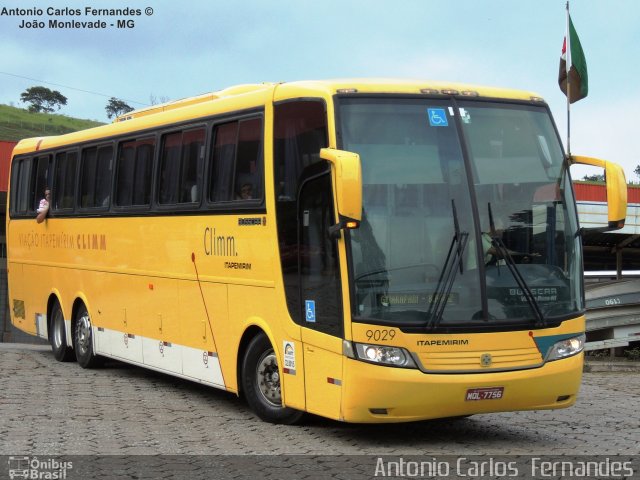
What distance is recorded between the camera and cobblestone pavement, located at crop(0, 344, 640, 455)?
8.98 metres

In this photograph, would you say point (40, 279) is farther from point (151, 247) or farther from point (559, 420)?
point (559, 420)

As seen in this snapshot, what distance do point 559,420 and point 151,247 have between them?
5241 mm

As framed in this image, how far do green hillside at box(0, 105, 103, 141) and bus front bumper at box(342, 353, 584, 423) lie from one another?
2418 inches

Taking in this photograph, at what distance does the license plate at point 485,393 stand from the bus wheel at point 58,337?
8701mm

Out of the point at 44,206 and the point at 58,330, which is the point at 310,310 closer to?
the point at 58,330

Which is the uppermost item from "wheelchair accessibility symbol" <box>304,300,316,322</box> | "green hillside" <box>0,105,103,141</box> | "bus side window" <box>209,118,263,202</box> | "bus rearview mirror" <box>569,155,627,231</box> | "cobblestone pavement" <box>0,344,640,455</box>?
"green hillside" <box>0,105,103,141</box>

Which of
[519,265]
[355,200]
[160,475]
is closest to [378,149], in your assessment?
[355,200]

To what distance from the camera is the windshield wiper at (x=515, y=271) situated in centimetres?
909

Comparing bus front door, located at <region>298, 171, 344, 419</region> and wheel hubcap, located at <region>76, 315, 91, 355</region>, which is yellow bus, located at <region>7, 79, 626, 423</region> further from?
wheel hubcap, located at <region>76, 315, 91, 355</region>

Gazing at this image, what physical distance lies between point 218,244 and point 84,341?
499 cm

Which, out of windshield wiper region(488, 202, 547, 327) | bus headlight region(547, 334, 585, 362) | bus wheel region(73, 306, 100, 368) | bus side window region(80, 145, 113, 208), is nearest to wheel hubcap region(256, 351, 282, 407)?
windshield wiper region(488, 202, 547, 327)

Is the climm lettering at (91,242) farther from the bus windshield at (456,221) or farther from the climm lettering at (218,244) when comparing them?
the bus windshield at (456,221)

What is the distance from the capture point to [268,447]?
9.02 m

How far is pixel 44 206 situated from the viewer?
54.6ft
